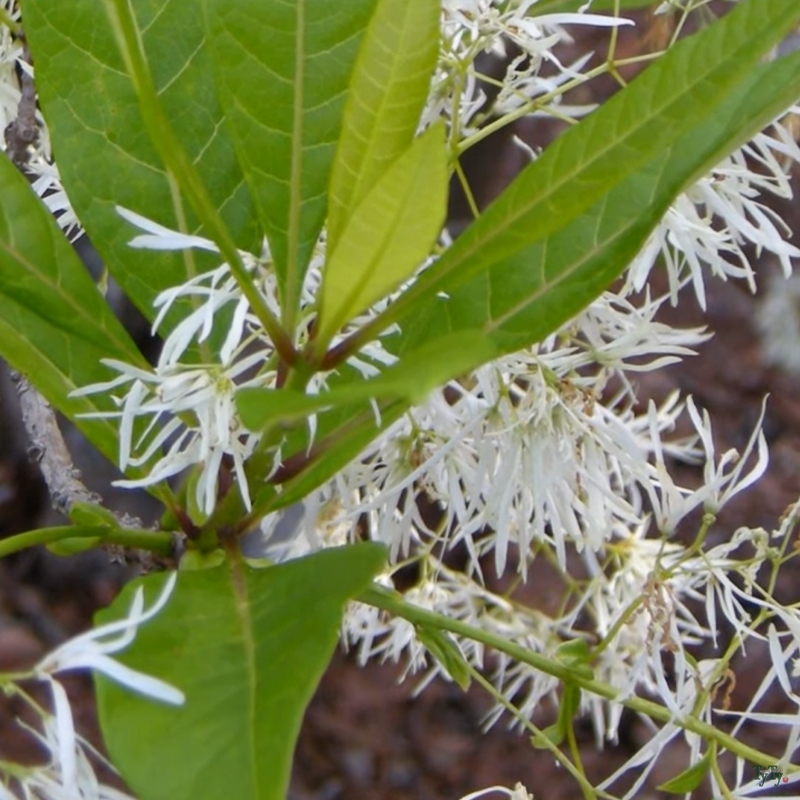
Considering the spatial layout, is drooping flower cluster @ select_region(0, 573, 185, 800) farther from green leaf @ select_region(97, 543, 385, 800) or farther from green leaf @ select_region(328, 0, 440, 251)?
green leaf @ select_region(328, 0, 440, 251)

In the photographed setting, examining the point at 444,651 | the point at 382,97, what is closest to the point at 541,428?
the point at 444,651

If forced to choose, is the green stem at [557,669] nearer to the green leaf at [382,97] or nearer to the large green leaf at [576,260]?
the large green leaf at [576,260]

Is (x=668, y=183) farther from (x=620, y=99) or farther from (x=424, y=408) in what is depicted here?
(x=424, y=408)

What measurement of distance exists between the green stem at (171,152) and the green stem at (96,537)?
0.36ft

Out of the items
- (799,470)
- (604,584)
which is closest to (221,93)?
(604,584)

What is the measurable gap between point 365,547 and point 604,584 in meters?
0.49

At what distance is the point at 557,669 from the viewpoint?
1.66ft

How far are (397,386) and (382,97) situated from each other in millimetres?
119

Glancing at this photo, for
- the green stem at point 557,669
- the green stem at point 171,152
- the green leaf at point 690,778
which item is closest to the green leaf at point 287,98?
the green stem at point 171,152

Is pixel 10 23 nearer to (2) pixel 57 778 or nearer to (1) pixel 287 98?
(1) pixel 287 98

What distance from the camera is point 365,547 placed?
0.40 meters

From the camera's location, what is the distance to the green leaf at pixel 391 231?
1.18 feet

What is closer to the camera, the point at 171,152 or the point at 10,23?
the point at 171,152

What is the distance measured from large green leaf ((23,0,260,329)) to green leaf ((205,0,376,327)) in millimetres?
56
